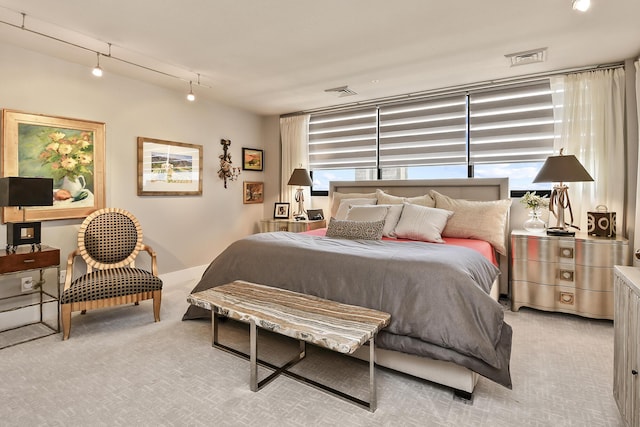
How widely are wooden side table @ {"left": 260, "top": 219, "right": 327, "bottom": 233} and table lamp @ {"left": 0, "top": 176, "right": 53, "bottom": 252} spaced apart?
112 inches

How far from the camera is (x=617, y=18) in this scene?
2596mm

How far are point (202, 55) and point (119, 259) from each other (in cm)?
221

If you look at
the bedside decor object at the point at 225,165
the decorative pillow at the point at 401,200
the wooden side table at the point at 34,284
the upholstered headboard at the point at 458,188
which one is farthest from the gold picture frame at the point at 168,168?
the decorative pillow at the point at 401,200

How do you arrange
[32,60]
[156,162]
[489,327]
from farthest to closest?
[156,162], [32,60], [489,327]

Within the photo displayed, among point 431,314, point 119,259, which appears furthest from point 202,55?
point 431,314

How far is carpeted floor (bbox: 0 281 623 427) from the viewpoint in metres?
1.83

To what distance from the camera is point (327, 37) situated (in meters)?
2.96

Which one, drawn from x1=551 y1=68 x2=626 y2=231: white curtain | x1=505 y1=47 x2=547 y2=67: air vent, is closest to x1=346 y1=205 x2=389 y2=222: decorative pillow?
x1=505 y1=47 x2=547 y2=67: air vent

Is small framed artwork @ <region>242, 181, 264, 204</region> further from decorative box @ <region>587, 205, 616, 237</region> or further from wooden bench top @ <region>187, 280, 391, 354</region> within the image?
decorative box @ <region>587, 205, 616, 237</region>

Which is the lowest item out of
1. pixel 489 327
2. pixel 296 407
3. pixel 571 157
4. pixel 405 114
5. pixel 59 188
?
pixel 296 407

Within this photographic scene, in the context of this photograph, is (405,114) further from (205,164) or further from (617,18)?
(205,164)

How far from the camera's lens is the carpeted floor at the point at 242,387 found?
1.83 m

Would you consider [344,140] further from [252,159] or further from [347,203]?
[252,159]

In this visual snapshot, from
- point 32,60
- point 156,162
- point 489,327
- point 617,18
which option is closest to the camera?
point 489,327
